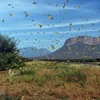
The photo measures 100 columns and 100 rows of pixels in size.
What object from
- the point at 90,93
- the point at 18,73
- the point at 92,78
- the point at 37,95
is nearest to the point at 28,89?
the point at 37,95

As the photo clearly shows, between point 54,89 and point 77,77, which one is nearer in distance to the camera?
point 54,89

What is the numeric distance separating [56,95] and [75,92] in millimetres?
857

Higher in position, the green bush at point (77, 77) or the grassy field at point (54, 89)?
the green bush at point (77, 77)

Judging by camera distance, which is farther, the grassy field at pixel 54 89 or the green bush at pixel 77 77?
the green bush at pixel 77 77

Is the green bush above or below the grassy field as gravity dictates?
above

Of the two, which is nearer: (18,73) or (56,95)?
(56,95)

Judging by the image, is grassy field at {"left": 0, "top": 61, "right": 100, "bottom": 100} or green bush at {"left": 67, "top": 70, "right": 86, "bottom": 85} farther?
green bush at {"left": 67, "top": 70, "right": 86, "bottom": 85}

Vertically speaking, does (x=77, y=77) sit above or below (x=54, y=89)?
above

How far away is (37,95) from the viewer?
13031 millimetres

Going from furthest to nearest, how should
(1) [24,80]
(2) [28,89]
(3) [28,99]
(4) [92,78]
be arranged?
(1) [24,80], (4) [92,78], (2) [28,89], (3) [28,99]

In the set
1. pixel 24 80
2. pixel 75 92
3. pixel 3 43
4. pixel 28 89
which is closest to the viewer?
pixel 75 92

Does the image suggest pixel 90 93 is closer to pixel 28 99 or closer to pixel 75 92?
pixel 75 92

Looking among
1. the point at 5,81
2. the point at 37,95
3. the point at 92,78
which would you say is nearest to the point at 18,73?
the point at 5,81

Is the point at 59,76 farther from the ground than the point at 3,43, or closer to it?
closer to it
